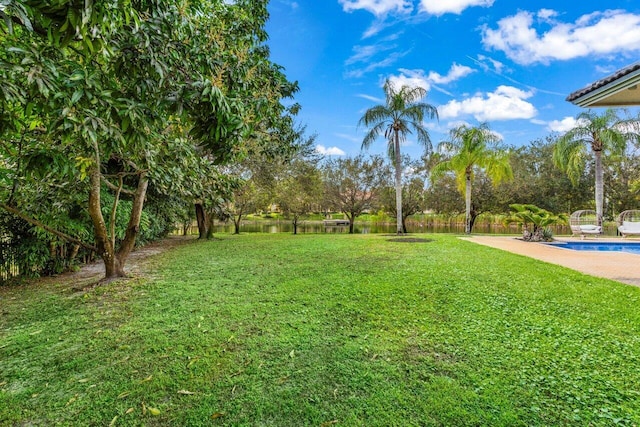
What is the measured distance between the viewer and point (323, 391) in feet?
7.95

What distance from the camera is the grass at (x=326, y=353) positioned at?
7.22ft

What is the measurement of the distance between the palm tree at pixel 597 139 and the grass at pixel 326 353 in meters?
14.6

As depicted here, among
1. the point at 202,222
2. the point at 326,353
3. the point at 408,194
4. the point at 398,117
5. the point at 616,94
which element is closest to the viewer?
the point at 326,353

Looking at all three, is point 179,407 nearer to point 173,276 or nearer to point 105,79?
point 105,79

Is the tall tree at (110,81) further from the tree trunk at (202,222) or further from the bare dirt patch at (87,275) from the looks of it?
the tree trunk at (202,222)

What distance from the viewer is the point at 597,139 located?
16.2 m

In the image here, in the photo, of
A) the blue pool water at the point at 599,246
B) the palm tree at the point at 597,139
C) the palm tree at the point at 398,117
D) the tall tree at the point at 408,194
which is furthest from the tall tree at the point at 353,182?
the blue pool water at the point at 599,246

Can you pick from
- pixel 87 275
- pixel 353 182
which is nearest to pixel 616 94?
pixel 87 275

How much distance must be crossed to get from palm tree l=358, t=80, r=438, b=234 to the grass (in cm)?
1098

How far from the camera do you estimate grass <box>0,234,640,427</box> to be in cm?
220

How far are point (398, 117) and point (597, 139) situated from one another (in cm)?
1066

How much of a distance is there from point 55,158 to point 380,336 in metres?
3.36

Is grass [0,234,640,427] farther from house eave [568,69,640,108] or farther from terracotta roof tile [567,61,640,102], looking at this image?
terracotta roof tile [567,61,640,102]

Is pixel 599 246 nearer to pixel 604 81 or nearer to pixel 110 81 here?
pixel 604 81
